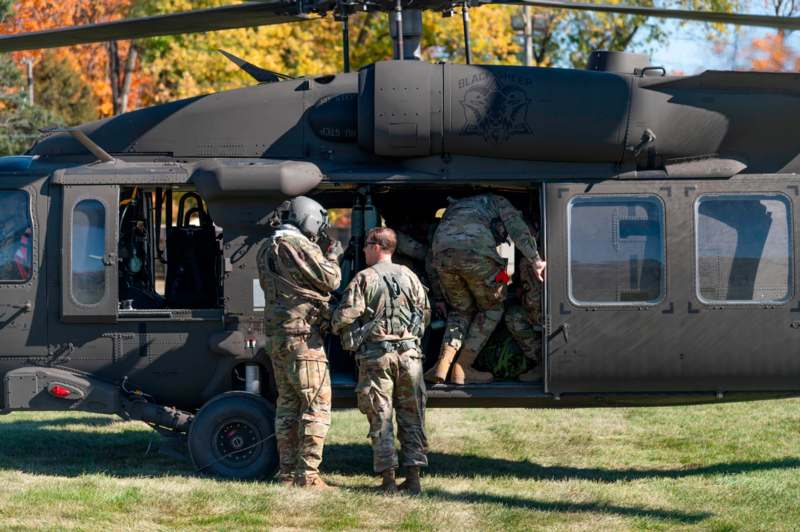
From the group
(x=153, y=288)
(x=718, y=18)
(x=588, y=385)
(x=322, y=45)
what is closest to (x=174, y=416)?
(x=153, y=288)

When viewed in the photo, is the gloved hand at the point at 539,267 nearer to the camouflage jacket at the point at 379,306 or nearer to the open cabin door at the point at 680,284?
the open cabin door at the point at 680,284

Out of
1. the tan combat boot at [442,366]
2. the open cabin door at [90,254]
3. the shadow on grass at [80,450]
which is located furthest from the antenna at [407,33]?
the shadow on grass at [80,450]

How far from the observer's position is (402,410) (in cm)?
851

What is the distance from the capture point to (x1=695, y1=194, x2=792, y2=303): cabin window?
8805mm

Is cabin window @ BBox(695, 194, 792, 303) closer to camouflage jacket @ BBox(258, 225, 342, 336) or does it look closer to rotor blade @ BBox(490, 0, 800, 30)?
rotor blade @ BBox(490, 0, 800, 30)

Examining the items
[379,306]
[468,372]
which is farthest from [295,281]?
[468,372]

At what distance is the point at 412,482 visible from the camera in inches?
330

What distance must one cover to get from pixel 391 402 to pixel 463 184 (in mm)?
1903

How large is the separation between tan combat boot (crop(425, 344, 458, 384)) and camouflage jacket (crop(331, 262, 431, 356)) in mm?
666

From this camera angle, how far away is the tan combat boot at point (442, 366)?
898 centimetres

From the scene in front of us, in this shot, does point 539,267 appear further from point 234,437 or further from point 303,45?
point 303,45

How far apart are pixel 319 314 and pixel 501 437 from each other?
3393mm

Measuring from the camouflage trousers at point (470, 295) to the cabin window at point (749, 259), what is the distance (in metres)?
1.57

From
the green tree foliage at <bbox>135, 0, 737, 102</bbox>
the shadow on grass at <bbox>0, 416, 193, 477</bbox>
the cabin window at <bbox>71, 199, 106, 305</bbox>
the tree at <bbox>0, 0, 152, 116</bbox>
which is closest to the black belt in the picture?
the shadow on grass at <bbox>0, 416, 193, 477</bbox>
